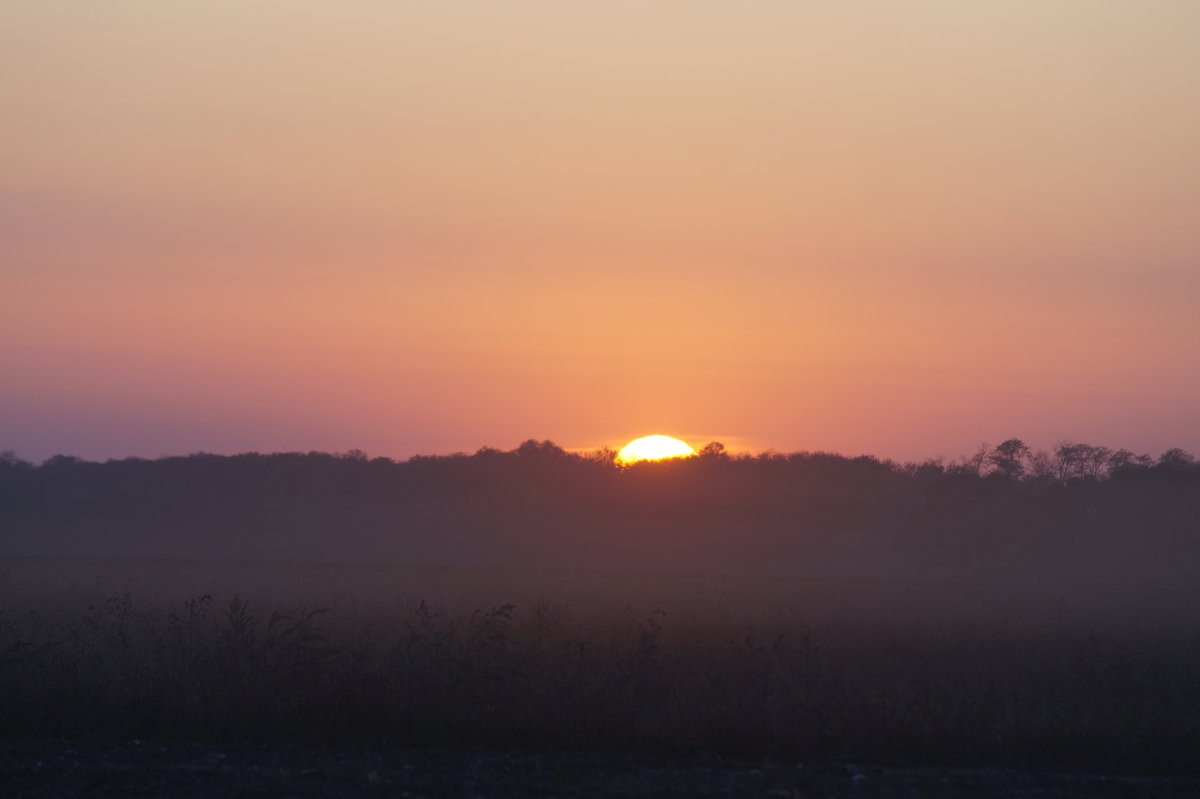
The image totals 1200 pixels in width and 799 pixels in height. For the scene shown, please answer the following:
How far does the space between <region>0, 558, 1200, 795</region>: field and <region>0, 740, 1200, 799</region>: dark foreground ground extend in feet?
1.45

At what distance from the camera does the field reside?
13430 millimetres

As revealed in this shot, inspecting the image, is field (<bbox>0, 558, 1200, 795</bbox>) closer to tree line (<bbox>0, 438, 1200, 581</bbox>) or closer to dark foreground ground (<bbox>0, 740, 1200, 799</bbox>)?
dark foreground ground (<bbox>0, 740, 1200, 799</bbox>)

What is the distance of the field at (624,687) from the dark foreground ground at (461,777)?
17.3 inches

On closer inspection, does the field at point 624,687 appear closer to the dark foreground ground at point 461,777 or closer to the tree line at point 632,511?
the dark foreground ground at point 461,777

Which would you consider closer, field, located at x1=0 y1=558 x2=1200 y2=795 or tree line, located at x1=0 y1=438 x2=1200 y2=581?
field, located at x1=0 y1=558 x2=1200 y2=795

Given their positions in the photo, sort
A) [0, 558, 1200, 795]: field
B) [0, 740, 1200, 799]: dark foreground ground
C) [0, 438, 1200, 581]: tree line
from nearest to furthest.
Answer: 1. [0, 740, 1200, 799]: dark foreground ground
2. [0, 558, 1200, 795]: field
3. [0, 438, 1200, 581]: tree line

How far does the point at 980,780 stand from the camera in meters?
12.2

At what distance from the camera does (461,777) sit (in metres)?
11.8

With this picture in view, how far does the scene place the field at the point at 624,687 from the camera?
13.4 m

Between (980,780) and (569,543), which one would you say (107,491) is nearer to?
(569,543)

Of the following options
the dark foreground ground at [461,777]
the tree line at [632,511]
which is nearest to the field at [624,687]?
the dark foreground ground at [461,777]

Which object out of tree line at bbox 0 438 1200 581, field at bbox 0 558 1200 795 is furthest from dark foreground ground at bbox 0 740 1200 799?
tree line at bbox 0 438 1200 581

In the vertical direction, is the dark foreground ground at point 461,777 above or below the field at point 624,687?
below

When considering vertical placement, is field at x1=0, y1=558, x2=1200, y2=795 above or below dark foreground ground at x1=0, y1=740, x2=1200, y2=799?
above
